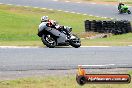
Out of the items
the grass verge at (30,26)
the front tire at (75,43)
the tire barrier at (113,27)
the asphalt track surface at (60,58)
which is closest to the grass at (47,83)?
the asphalt track surface at (60,58)

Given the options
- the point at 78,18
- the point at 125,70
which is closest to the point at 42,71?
the point at 125,70

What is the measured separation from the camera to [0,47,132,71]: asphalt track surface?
40.8 ft

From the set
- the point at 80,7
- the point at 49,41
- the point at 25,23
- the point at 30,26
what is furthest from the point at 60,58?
the point at 80,7

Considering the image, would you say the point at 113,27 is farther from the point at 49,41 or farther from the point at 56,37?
the point at 49,41

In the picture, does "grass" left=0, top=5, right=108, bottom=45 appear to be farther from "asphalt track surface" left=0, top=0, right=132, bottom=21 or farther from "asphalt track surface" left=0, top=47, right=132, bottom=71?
"asphalt track surface" left=0, top=47, right=132, bottom=71

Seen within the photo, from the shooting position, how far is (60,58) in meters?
13.9

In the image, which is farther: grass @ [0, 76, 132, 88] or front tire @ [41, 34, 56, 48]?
front tire @ [41, 34, 56, 48]

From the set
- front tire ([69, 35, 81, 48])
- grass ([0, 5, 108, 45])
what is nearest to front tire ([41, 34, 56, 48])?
front tire ([69, 35, 81, 48])

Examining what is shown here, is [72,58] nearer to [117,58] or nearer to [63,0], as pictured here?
[117,58]

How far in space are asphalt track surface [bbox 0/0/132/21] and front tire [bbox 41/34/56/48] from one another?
72.3 feet

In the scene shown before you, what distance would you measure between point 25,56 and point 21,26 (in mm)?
16744

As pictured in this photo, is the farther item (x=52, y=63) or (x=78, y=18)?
(x=78, y=18)

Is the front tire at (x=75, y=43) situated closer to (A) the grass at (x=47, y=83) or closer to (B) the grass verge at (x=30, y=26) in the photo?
(B) the grass verge at (x=30, y=26)

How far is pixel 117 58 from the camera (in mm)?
14320
